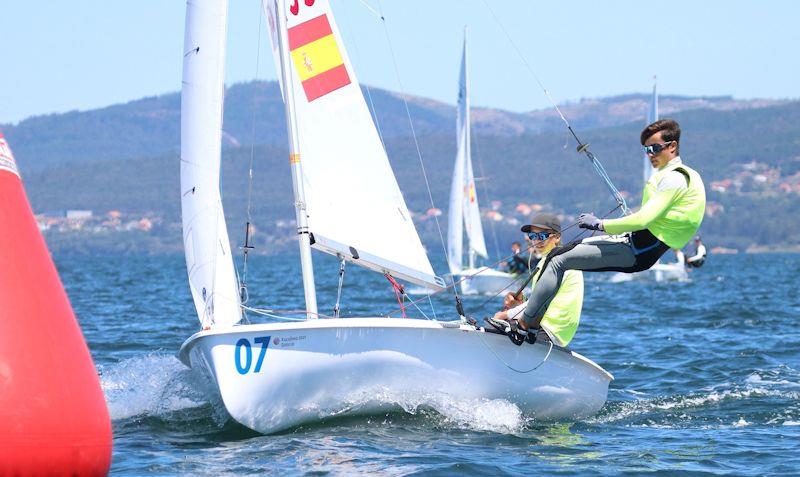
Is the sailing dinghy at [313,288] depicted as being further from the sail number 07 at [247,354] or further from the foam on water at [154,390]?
the foam on water at [154,390]

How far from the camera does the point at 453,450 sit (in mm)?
8070

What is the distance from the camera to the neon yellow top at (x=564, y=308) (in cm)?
891

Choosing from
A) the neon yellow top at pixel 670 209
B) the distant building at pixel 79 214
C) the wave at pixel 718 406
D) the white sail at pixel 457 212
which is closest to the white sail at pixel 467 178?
the white sail at pixel 457 212

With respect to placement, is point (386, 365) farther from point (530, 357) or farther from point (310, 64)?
point (310, 64)

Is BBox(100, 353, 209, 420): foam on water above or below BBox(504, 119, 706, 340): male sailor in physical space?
below

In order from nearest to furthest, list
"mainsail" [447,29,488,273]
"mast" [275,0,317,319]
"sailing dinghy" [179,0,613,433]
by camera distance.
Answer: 1. "sailing dinghy" [179,0,613,433]
2. "mast" [275,0,317,319]
3. "mainsail" [447,29,488,273]

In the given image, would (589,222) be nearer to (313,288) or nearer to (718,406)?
(313,288)

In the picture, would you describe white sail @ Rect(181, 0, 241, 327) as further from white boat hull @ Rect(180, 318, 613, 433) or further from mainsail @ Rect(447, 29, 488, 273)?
mainsail @ Rect(447, 29, 488, 273)

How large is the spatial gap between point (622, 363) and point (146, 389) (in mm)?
5467

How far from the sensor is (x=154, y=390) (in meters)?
10.1

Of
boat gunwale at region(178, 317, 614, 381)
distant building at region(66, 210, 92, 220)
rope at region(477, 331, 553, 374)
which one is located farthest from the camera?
distant building at region(66, 210, 92, 220)

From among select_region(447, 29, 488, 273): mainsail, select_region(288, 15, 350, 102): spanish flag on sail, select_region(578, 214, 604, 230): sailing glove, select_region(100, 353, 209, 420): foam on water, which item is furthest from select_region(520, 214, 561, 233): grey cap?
select_region(447, 29, 488, 273): mainsail

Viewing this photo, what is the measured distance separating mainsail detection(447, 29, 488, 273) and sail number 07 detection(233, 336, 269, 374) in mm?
26558

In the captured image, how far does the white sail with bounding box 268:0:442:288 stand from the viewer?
923 centimetres
